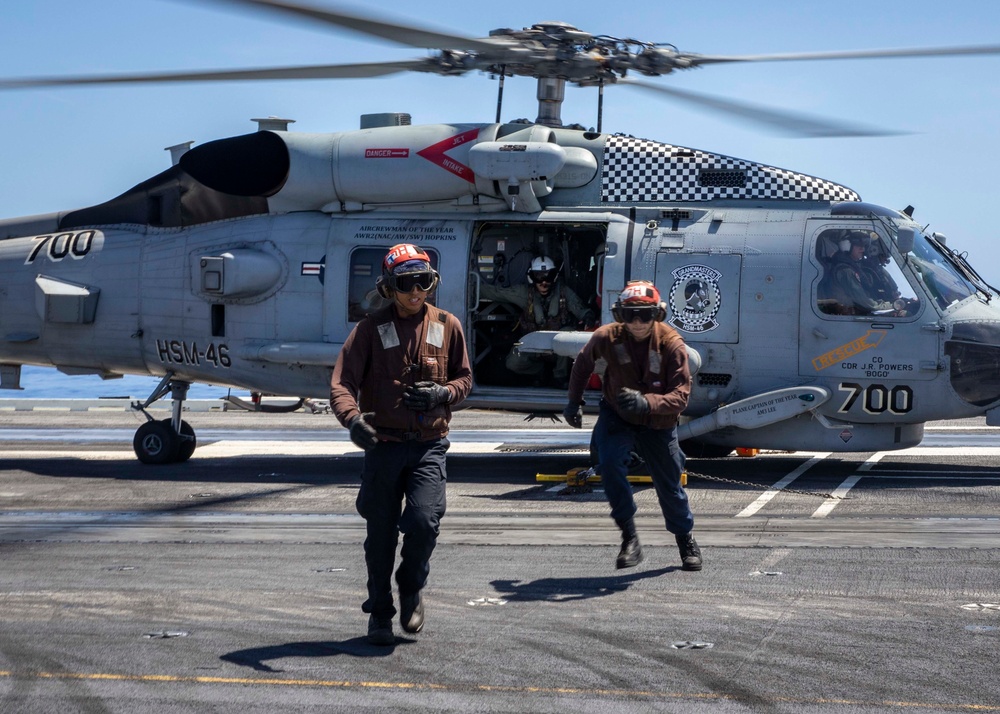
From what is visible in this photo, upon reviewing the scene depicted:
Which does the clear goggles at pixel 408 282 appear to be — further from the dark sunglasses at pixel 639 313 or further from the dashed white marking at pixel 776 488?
the dashed white marking at pixel 776 488

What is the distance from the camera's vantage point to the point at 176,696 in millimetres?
5266

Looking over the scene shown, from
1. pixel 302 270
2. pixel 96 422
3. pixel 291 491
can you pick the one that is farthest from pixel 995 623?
pixel 96 422

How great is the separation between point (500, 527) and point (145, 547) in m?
2.80

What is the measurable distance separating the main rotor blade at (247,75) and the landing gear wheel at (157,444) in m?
5.25

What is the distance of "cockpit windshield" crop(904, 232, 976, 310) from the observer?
38.1 ft

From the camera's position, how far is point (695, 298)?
1204 centimetres

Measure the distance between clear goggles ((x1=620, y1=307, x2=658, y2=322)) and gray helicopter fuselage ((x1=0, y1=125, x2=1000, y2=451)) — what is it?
4236mm

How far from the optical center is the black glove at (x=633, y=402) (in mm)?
7473

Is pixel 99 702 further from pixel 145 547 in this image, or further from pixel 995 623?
pixel 995 623

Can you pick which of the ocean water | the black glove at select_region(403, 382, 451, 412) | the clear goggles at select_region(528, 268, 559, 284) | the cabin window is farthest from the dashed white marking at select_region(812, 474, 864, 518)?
the ocean water

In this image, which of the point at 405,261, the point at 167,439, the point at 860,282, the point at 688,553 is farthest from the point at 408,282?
the point at 167,439

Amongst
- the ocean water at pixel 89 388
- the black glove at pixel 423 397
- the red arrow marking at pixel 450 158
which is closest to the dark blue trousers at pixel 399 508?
the black glove at pixel 423 397

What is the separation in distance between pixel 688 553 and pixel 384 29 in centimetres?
417

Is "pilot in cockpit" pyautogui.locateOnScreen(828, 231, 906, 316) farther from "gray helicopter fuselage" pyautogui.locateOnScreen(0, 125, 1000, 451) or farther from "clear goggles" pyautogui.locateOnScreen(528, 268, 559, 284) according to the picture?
"clear goggles" pyautogui.locateOnScreen(528, 268, 559, 284)
